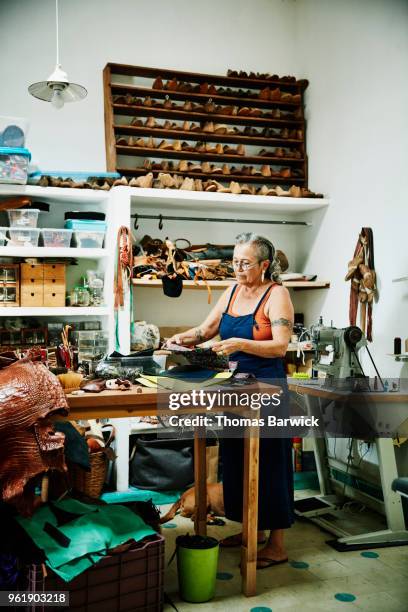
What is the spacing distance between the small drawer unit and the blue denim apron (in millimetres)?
2012

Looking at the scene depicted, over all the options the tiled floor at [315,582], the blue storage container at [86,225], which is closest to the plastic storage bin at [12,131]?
the blue storage container at [86,225]

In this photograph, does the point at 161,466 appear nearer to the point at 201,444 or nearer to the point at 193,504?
the point at 193,504

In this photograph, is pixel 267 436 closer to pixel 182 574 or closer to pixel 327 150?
pixel 182 574

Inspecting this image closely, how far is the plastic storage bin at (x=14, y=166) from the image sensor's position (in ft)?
14.8

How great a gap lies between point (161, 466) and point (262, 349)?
1.96 m

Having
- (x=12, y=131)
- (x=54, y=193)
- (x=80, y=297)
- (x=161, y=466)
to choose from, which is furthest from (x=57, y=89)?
(x=161, y=466)

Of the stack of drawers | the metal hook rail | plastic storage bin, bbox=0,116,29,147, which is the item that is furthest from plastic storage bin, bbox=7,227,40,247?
the metal hook rail

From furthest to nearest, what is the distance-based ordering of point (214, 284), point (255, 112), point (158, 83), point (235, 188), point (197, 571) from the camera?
point (255, 112)
point (158, 83)
point (235, 188)
point (214, 284)
point (197, 571)

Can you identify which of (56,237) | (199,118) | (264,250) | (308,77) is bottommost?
(264,250)

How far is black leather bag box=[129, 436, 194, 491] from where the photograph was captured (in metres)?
4.73

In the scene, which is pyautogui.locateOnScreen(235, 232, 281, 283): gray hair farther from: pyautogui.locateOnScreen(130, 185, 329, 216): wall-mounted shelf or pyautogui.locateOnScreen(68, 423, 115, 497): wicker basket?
pyautogui.locateOnScreen(68, 423, 115, 497): wicker basket

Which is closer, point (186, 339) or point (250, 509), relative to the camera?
point (250, 509)

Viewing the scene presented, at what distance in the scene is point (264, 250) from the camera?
11.1ft

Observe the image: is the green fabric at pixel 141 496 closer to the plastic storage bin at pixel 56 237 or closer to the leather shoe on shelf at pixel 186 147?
the plastic storage bin at pixel 56 237
